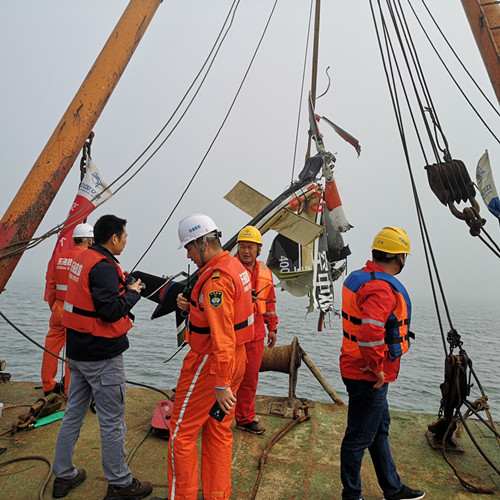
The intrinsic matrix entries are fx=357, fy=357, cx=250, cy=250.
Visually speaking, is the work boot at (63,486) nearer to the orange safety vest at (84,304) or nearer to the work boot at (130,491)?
the work boot at (130,491)

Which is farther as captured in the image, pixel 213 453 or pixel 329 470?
pixel 329 470

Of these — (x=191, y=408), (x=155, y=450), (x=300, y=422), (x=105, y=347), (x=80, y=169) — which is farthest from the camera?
(x=80, y=169)

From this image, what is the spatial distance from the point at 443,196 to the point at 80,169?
174 inches

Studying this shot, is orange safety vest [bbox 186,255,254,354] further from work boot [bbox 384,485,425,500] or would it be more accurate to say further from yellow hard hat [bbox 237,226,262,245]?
work boot [bbox 384,485,425,500]

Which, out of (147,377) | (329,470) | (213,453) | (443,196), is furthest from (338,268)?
(147,377)

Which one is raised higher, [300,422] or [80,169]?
[80,169]

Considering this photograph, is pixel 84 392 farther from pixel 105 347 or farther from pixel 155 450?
pixel 155 450

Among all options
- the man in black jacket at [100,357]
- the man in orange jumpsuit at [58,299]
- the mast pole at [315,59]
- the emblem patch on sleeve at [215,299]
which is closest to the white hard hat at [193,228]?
the emblem patch on sleeve at [215,299]

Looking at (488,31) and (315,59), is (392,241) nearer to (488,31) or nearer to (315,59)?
(488,31)

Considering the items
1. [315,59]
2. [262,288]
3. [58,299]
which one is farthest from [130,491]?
[315,59]

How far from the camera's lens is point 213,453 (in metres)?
2.38

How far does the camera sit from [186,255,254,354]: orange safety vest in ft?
7.87

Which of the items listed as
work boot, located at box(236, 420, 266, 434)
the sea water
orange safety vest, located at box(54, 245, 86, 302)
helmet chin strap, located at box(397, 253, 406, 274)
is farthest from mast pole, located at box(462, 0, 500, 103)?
the sea water

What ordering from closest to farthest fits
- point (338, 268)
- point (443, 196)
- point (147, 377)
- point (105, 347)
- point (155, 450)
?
point (105, 347) < point (155, 450) < point (443, 196) < point (338, 268) < point (147, 377)
